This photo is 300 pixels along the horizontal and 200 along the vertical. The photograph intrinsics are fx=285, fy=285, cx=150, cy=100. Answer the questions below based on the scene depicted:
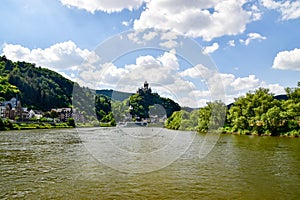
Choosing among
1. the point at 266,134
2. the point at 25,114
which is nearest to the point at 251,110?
the point at 266,134

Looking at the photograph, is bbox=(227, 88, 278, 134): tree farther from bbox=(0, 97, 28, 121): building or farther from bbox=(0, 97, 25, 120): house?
bbox=(0, 97, 25, 120): house

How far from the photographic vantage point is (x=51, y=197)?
13.0m

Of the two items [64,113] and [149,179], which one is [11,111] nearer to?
[64,113]

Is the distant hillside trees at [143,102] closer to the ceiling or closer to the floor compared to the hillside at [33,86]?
closer to the floor

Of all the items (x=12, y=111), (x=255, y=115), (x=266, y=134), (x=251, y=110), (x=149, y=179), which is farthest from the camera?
(x=12, y=111)

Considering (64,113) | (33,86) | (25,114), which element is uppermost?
(33,86)

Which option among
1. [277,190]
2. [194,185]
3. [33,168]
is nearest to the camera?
[277,190]

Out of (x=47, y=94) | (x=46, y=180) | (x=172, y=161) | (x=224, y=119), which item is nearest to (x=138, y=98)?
(x=224, y=119)

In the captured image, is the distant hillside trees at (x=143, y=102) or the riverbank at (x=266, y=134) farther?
the distant hillside trees at (x=143, y=102)

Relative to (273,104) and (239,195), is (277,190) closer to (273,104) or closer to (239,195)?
(239,195)

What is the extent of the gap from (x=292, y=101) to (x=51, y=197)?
57859 millimetres

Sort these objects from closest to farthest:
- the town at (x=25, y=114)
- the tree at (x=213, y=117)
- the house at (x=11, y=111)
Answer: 1. the tree at (x=213, y=117)
2. the town at (x=25, y=114)
3. the house at (x=11, y=111)

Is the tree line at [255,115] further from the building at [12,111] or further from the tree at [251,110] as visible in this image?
the building at [12,111]

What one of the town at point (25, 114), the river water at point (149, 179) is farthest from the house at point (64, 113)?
the river water at point (149, 179)
